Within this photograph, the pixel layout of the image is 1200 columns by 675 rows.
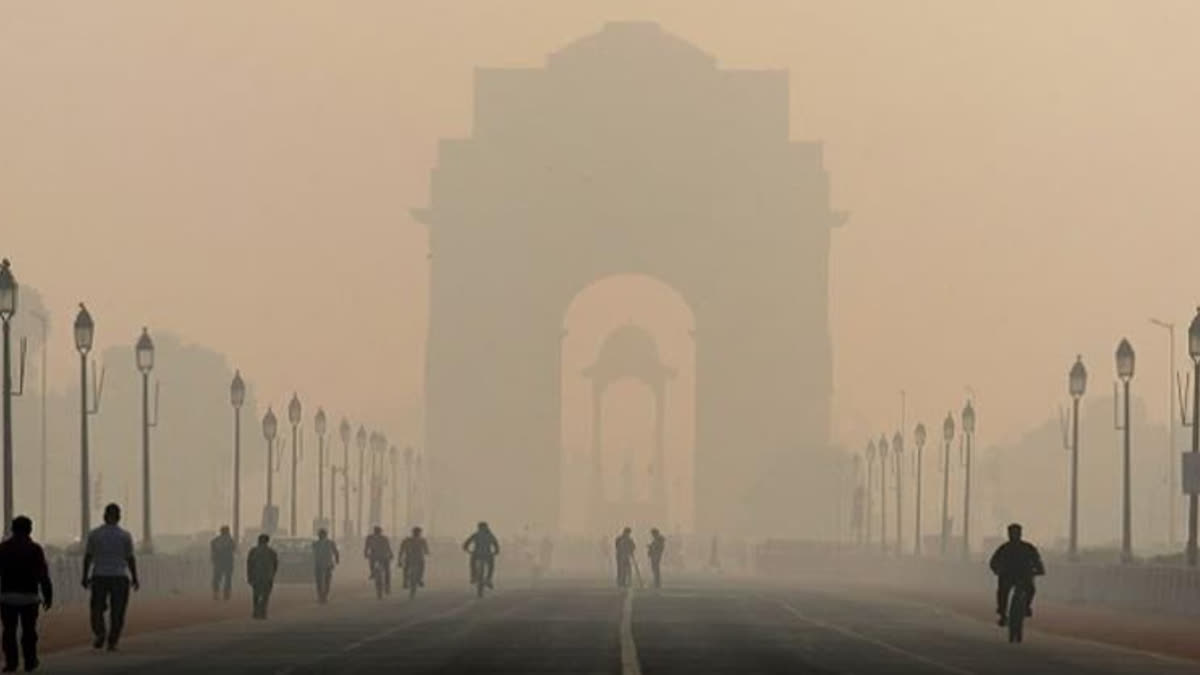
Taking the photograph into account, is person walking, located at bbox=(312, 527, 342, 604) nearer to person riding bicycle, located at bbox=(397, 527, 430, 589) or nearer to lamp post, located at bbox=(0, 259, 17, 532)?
person riding bicycle, located at bbox=(397, 527, 430, 589)

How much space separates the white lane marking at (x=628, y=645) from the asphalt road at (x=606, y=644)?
3 centimetres

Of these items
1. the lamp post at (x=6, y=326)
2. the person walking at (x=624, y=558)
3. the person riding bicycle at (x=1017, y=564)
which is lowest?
the person walking at (x=624, y=558)

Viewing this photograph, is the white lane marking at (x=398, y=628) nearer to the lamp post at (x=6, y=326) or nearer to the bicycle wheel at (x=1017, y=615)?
the lamp post at (x=6, y=326)

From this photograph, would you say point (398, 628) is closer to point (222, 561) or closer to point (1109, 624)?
point (1109, 624)

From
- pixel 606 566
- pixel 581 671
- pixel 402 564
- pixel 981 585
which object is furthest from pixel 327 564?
pixel 606 566

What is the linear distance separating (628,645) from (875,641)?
5609 millimetres

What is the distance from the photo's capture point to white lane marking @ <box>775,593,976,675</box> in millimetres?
44438

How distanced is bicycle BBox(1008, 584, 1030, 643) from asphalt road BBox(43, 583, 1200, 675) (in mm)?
301

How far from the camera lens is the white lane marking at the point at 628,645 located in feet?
141

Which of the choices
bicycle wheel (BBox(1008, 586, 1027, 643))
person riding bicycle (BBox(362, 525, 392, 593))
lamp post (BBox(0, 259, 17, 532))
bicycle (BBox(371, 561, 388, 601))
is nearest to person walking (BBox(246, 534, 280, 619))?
lamp post (BBox(0, 259, 17, 532))

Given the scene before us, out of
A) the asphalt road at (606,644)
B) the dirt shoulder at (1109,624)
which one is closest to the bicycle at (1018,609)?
the asphalt road at (606,644)

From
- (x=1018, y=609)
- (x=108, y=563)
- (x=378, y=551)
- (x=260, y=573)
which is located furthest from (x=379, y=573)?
(x=108, y=563)

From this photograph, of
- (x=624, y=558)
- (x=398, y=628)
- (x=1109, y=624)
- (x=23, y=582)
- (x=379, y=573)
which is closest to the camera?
(x=23, y=582)

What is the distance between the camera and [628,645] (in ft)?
168
